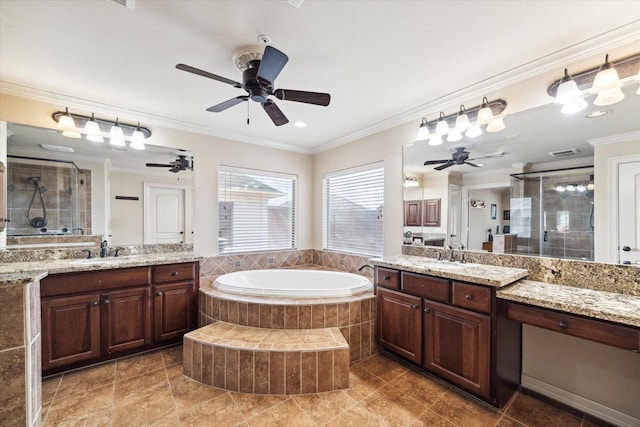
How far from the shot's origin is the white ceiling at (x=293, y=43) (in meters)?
Answer: 1.54

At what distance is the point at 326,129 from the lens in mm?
3521

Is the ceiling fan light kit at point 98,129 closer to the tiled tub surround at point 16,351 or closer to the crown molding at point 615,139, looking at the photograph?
the tiled tub surround at point 16,351

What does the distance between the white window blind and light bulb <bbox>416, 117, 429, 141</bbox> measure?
6.96 ft

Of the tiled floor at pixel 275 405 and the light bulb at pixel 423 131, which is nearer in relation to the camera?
the tiled floor at pixel 275 405

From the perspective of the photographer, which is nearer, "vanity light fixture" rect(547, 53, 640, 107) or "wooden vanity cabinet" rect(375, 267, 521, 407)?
"vanity light fixture" rect(547, 53, 640, 107)

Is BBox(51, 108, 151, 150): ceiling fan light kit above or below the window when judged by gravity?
above

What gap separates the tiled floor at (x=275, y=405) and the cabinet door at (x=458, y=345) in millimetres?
159

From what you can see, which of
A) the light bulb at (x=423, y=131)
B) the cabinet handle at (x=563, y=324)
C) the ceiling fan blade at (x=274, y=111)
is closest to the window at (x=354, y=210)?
the light bulb at (x=423, y=131)

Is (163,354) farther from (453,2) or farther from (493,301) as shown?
(453,2)

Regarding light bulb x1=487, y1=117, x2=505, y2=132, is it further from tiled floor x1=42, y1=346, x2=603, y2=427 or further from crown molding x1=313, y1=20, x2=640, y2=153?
tiled floor x1=42, y1=346, x2=603, y2=427

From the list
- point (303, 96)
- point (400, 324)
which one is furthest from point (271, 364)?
point (303, 96)

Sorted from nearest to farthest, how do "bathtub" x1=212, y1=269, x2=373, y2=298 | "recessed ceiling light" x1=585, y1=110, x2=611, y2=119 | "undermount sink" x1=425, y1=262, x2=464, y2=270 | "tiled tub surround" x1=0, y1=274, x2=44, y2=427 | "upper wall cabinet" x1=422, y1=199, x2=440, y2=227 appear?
"tiled tub surround" x1=0, y1=274, x2=44, y2=427, "recessed ceiling light" x1=585, y1=110, x2=611, y2=119, "undermount sink" x1=425, y1=262, x2=464, y2=270, "upper wall cabinet" x1=422, y1=199, x2=440, y2=227, "bathtub" x1=212, y1=269, x2=373, y2=298

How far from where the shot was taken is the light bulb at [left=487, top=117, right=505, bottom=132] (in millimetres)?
2299

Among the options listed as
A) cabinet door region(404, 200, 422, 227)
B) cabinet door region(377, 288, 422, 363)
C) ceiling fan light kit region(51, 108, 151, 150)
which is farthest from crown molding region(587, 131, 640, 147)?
ceiling fan light kit region(51, 108, 151, 150)
